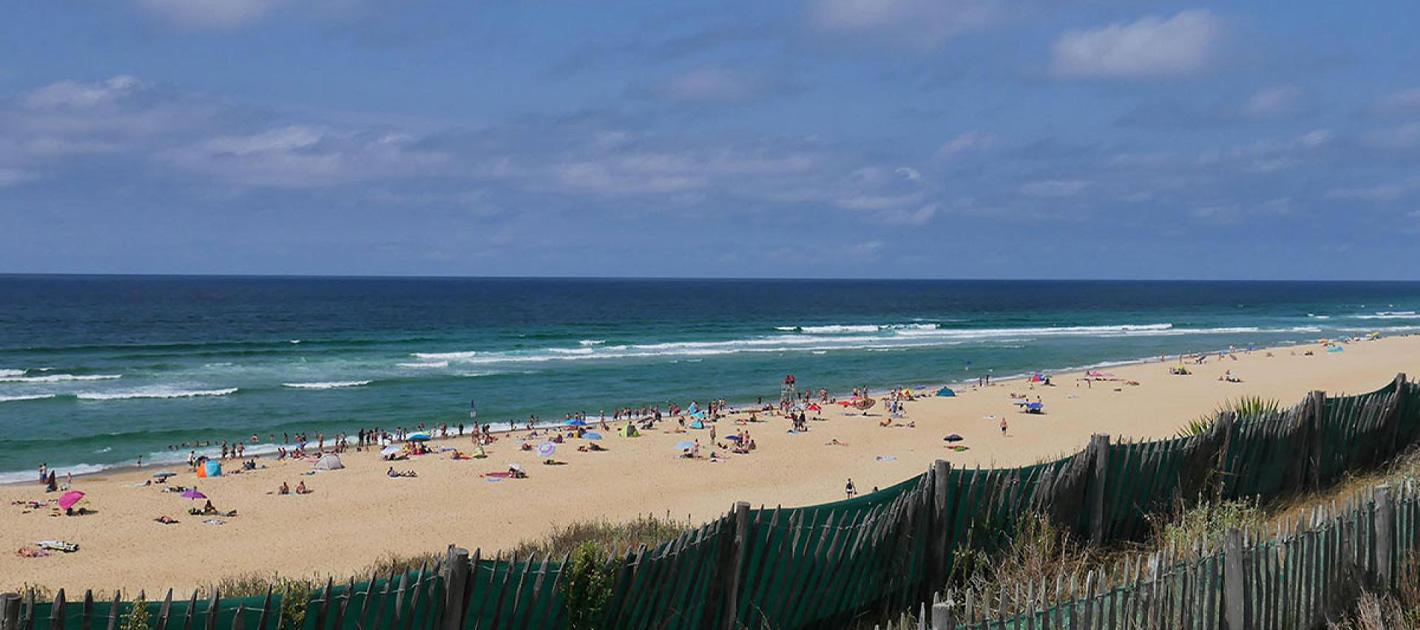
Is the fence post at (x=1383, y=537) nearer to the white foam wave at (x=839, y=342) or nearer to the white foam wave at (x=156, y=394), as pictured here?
the white foam wave at (x=156, y=394)

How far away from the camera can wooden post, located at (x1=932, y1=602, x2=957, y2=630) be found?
4121 mm

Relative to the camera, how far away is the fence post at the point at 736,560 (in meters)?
6.25

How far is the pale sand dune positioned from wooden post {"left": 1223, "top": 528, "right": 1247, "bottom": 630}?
439 inches

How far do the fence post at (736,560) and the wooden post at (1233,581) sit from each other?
255 centimetres

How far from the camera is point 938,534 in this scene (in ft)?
24.3

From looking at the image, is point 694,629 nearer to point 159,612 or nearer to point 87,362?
point 159,612

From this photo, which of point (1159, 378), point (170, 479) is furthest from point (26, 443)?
point (1159, 378)

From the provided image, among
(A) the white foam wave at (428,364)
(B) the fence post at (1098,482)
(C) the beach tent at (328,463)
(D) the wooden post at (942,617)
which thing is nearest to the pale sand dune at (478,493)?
(C) the beach tent at (328,463)

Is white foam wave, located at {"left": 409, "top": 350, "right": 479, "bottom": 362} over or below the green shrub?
below

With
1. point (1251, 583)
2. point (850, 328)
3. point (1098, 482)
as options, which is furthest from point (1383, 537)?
point (850, 328)

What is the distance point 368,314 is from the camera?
101 metres

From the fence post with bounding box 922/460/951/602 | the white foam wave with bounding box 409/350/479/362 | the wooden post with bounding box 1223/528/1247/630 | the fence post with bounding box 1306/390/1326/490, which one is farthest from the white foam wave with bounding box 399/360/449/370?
the wooden post with bounding box 1223/528/1247/630

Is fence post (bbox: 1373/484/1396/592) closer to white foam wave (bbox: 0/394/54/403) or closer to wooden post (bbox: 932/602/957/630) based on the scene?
wooden post (bbox: 932/602/957/630)

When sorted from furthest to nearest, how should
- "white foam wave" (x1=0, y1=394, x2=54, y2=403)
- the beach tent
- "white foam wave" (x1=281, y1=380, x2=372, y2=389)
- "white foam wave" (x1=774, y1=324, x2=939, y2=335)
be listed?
1. "white foam wave" (x1=774, y1=324, x2=939, y2=335)
2. "white foam wave" (x1=281, y1=380, x2=372, y2=389)
3. "white foam wave" (x1=0, y1=394, x2=54, y2=403)
4. the beach tent
